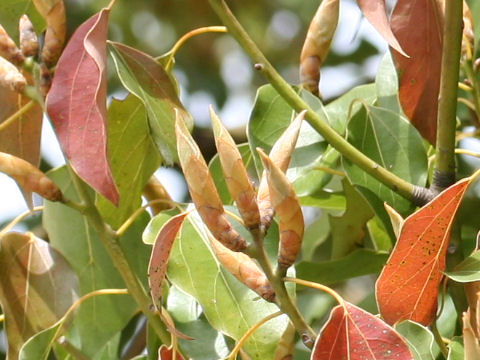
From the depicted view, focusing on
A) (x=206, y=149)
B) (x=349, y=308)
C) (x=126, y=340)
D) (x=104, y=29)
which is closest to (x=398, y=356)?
(x=349, y=308)

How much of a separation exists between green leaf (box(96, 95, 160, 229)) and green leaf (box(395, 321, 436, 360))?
1.40 ft

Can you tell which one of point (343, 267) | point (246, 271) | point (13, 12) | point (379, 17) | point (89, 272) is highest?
point (13, 12)

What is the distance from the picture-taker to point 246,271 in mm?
832

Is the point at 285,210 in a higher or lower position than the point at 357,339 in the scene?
higher

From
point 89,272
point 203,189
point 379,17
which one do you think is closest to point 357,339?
point 203,189

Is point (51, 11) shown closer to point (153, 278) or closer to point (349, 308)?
point (153, 278)

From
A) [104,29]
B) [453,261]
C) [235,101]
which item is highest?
[104,29]

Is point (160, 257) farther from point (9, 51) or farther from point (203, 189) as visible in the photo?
point (9, 51)

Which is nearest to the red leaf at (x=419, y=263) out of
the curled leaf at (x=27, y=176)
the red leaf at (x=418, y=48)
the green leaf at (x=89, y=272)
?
the red leaf at (x=418, y=48)

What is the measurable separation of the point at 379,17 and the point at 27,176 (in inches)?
14.6

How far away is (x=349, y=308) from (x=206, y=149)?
1470 millimetres

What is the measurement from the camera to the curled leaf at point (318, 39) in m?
1.12

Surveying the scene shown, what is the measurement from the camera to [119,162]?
1196 millimetres

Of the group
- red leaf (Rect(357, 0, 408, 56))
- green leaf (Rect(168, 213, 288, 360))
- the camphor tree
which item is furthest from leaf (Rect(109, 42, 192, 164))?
red leaf (Rect(357, 0, 408, 56))
